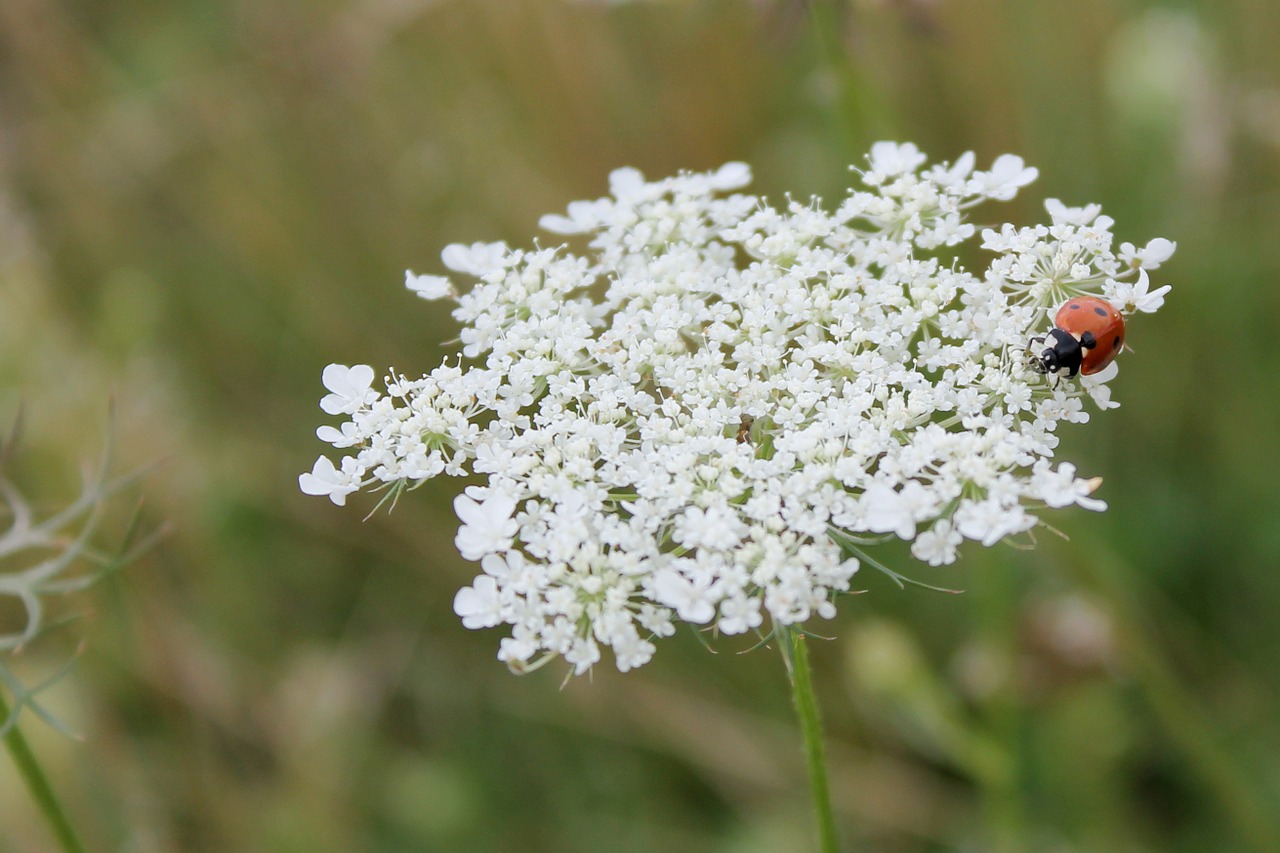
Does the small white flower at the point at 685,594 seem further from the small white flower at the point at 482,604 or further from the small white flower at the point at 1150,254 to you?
the small white flower at the point at 1150,254

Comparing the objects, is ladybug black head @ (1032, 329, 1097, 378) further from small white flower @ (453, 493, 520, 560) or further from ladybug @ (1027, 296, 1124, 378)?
small white flower @ (453, 493, 520, 560)

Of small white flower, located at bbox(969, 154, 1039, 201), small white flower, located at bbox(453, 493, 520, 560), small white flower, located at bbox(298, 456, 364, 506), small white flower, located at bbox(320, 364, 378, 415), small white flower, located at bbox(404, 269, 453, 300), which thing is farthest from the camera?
small white flower, located at bbox(404, 269, 453, 300)

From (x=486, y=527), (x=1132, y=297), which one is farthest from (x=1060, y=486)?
(x=486, y=527)

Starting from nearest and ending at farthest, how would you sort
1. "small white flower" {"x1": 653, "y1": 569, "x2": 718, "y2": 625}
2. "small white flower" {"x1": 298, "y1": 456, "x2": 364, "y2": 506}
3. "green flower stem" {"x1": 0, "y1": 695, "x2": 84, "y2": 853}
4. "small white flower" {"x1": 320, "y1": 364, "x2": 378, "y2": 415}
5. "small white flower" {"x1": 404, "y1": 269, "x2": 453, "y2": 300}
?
"small white flower" {"x1": 653, "y1": 569, "x2": 718, "y2": 625} < "green flower stem" {"x1": 0, "y1": 695, "x2": 84, "y2": 853} < "small white flower" {"x1": 298, "y1": 456, "x2": 364, "y2": 506} < "small white flower" {"x1": 320, "y1": 364, "x2": 378, "y2": 415} < "small white flower" {"x1": 404, "y1": 269, "x2": 453, "y2": 300}

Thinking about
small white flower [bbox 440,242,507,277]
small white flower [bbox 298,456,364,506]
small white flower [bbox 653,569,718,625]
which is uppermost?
small white flower [bbox 440,242,507,277]

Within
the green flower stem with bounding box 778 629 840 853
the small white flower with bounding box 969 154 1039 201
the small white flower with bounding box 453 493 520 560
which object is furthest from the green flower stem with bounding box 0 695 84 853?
the small white flower with bounding box 969 154 1039 201

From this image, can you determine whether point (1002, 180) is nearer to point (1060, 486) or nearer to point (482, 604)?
point (1060, 486)
